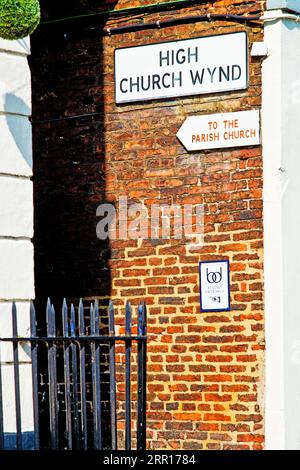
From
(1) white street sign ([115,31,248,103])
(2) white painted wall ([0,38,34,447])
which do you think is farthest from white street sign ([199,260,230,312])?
(2) white painted wall ([0,38,34,447])

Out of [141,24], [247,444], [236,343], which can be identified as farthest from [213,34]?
[247,444]

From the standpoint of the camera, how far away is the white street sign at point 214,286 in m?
9.78

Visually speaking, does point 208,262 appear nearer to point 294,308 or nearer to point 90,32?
point 294,308

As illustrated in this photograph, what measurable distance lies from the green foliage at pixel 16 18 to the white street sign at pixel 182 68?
229 cm

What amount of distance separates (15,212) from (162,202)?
218 centimetres

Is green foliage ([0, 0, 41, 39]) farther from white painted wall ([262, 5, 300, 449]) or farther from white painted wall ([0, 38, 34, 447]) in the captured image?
white painted wall ([262, 5, 300, 449])

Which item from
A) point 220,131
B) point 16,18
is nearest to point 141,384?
point 16,18

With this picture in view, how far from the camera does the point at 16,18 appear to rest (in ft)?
25.5

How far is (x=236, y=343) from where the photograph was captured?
971 centimetres

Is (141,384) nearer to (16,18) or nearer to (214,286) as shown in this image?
(16,18)

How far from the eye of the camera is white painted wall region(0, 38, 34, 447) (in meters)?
7.98

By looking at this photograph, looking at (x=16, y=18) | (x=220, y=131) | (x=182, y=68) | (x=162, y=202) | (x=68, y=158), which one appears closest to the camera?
(x=16, y=18)

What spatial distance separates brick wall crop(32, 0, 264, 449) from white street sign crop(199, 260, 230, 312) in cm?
7

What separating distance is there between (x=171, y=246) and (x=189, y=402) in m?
1.23
